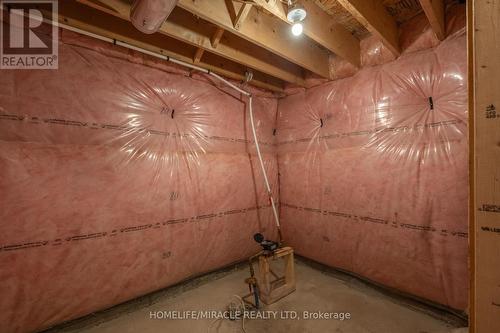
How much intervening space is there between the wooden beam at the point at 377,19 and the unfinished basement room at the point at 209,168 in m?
0.02

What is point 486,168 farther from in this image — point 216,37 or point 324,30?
point 216,37

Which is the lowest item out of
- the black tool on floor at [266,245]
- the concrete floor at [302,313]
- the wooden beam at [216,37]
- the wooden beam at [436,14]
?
the concrete floor at [302,313]

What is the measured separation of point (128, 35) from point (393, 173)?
104 inches

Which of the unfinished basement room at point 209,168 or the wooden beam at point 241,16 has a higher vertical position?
the wooden beam at point 241,16

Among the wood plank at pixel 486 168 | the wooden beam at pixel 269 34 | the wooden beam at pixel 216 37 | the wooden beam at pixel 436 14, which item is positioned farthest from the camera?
the wooden beam at pixel 216 37

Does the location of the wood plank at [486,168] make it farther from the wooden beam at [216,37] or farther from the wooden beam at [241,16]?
the wooden beam at [216,37]

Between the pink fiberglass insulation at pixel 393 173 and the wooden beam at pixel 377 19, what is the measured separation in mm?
220

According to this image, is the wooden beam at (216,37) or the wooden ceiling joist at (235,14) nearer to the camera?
the wooden ceiling joist at (235,14)

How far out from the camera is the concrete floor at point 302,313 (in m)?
1.68

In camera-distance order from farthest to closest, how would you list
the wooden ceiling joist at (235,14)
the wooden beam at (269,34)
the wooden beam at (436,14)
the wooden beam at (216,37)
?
the wooden beam at (216,37) → the wooden ceiling joist at (235,14) → the wooden beam at (269,34) → the wooden beam at (436,14)

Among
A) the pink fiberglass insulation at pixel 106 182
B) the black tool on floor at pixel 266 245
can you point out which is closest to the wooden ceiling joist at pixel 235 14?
the pink fiberglass insulation at pixel 106 182

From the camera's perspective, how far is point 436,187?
1777mm

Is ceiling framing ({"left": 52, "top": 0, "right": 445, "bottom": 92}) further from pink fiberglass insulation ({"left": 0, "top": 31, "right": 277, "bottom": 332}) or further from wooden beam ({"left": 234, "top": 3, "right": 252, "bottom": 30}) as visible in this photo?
pink fiberglass insulation ({"left": 0, "top": 31, "right": 277, "bottom": 332})

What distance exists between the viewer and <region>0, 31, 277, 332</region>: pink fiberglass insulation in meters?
1.50
